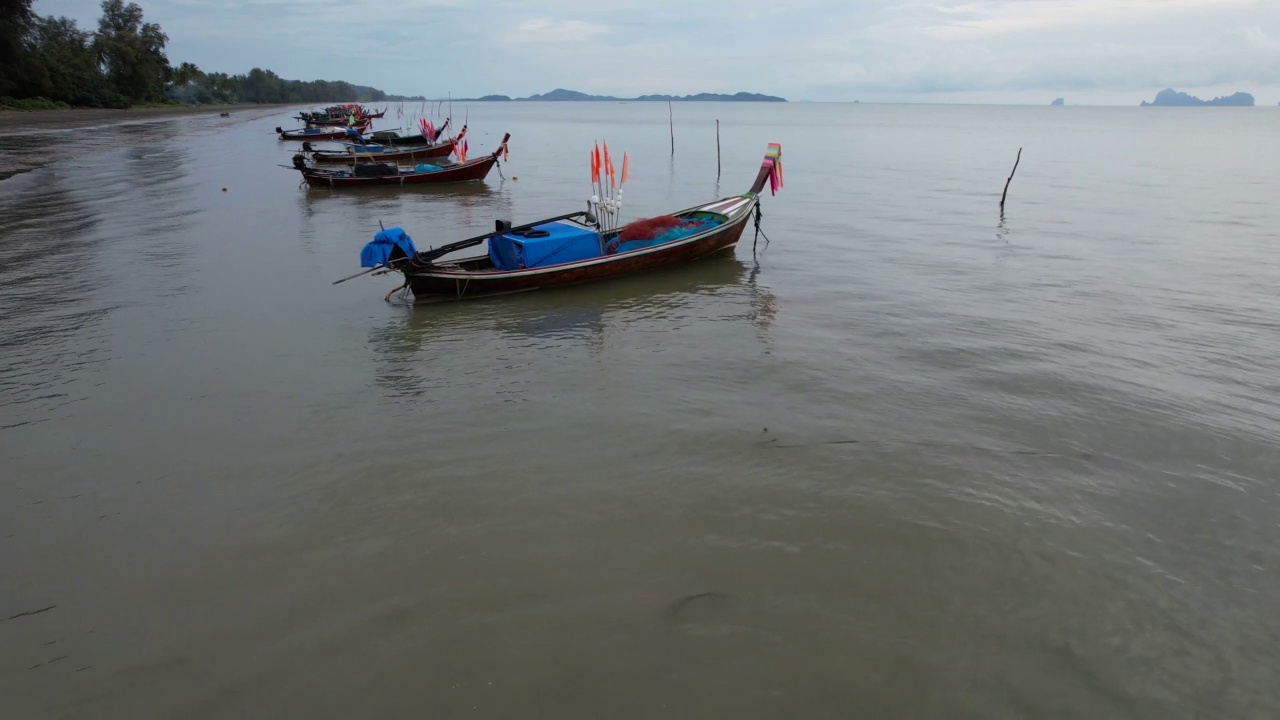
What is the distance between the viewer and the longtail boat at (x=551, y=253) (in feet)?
46.8

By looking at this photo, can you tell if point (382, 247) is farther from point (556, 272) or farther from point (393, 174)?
point (393, 174)

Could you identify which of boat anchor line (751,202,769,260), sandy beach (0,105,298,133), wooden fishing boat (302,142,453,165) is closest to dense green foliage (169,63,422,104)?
sandy beach (0,105,298,133)

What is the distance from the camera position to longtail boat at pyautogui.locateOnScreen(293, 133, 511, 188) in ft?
107

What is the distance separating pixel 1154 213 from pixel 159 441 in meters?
28.4

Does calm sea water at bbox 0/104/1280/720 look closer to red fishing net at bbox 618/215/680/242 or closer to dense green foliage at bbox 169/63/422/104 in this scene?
red fishing net at bbox 618/215/680/242

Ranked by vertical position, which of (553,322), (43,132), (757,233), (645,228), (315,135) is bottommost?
(553,322)

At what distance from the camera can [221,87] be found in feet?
468

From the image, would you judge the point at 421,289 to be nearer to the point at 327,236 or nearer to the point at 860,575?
the point at 327,236

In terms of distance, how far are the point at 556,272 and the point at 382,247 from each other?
134 inches

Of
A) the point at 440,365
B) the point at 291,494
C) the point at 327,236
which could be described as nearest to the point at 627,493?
the point at 291,494

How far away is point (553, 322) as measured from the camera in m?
13.6

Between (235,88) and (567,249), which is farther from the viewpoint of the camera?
(235,88)

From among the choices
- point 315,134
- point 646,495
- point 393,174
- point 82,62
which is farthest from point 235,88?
point 646,495

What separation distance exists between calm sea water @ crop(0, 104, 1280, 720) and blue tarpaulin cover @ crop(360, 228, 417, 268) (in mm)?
1152
